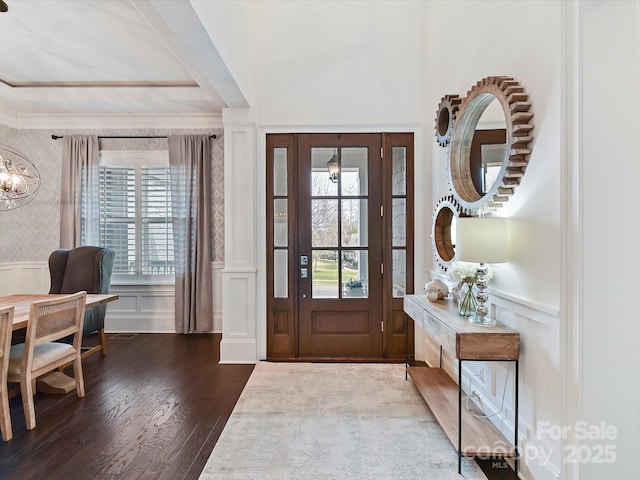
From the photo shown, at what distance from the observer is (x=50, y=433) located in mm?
2248

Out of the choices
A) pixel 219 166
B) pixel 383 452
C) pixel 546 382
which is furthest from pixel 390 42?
pixel 383 452

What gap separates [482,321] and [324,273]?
1.85m

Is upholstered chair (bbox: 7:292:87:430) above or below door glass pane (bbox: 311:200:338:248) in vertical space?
below

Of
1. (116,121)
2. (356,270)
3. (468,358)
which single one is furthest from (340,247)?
(116,121)

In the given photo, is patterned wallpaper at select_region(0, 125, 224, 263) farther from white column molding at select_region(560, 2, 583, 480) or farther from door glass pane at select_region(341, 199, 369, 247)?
white column molding at select_region(560, 2, 583, 480)

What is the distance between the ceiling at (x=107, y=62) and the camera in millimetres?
2379

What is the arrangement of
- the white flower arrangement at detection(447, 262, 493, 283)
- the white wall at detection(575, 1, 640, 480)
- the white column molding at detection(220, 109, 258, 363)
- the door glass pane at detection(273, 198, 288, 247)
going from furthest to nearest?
1. the door glass pane at detection(273, 198, 288, 247)
2. the white column molding at detection(220, 109, 258, 363)
3. the white flower arrangement at detection(447, 262, 493, 283)
4. the white wall at detection(575, 1, 640, 480)

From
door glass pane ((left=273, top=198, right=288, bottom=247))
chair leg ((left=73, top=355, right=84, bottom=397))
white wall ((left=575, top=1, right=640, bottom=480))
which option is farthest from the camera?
door glass pane ((left=273, top=198, right=288, bottom=247))

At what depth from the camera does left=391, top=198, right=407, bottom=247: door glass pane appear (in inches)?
142

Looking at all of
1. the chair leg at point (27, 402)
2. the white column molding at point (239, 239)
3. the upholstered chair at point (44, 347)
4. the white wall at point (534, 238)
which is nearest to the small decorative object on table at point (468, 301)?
the white wall at point (534, 238)

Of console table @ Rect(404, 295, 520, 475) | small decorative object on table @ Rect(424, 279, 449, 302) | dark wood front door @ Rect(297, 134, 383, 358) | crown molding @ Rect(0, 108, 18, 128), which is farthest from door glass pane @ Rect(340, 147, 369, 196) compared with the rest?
crown molding @ Rect(0, 108, 18, 128)

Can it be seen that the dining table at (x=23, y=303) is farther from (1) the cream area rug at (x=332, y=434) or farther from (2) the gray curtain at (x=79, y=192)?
(1) the cream area rug at (x=332, y=434)

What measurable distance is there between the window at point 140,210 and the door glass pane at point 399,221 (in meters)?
2.96

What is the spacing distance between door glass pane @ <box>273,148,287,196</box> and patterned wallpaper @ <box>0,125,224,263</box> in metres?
1.19
